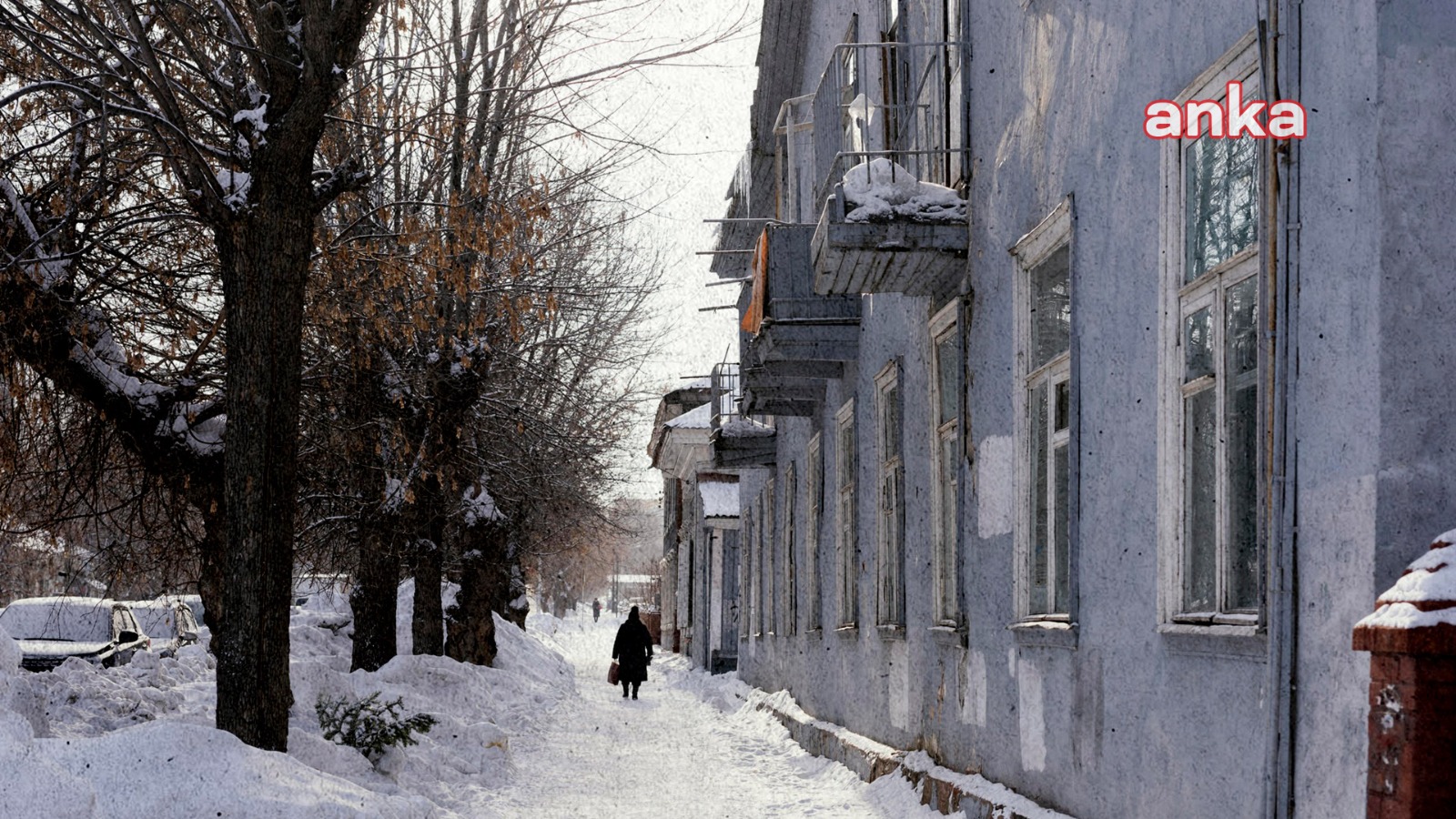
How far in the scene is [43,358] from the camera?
10812 mm

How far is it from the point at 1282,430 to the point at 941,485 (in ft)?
19.8

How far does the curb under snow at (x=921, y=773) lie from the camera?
27.0ft

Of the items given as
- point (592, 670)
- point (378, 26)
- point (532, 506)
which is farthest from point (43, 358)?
point (592, 670)

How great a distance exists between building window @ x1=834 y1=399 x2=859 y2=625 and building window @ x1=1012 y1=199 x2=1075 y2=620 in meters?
6.02

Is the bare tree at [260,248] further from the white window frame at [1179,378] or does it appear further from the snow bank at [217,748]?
the white window frame at [1179,378]

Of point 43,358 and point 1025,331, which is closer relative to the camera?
point 1025,331

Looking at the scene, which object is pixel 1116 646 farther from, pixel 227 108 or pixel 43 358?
pixel 43 358

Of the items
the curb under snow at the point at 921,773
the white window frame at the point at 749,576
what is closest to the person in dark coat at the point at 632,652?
the white window frame at the point at 749,576

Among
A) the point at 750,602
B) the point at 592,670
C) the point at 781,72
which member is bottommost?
the point at 592,670

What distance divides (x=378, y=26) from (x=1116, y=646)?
392 inches

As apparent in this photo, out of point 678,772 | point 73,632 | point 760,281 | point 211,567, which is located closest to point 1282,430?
point 760,281

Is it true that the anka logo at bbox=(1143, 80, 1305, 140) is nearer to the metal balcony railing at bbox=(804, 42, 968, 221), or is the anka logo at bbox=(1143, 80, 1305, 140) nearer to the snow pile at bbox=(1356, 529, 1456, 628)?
the snow pile at bbox=(1356, 529, 1456, 628)

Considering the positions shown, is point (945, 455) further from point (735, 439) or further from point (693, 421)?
point (693, 421)

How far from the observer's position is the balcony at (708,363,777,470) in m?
22.0
